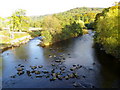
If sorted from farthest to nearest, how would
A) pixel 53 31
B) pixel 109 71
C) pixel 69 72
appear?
pixel 53 31
pixel 69 72
pixel 109 71

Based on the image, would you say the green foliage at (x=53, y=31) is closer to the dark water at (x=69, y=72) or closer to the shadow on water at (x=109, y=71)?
the dark water at (x=69, y=72)

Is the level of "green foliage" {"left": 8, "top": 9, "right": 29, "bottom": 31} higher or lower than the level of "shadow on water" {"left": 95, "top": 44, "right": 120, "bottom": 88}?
higher

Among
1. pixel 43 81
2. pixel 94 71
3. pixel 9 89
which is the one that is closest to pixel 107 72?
pixel 94 71

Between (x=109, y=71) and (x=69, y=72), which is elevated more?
(x=109, y=71)

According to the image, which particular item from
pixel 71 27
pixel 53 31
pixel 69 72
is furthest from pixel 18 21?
pixel 69 72

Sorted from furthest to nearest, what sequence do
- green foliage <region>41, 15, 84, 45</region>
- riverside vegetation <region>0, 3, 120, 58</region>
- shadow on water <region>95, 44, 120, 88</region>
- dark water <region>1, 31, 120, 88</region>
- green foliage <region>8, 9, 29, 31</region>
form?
green foliage <region>8, 9, 29, 31</region>, green foliage <region>41, 15, 84, 45</region>, riverside vegetation <region>0, 3, 120, 58</region>, dark water <region>1, 31, 120, 88</region>, shadow on water <region>95, 44, 120, 88</region>

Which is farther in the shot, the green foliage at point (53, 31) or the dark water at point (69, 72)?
the green foliage at point (53, 31)

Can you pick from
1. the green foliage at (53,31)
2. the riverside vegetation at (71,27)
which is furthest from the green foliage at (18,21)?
the green foliage at (53,31)

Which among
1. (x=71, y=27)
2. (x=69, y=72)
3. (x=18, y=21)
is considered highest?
(x=18, y=21)

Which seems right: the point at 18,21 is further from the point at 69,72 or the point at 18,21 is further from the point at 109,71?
the point at 109,71

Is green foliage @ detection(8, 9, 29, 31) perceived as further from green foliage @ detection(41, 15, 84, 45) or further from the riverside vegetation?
green foliage @ detection(41, 15, 84, 45)

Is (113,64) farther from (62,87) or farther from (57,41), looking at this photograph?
(57,41)

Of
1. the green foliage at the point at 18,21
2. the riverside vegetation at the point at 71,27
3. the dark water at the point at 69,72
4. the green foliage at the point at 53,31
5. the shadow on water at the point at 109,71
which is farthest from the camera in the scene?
the green foliage at the point at 18,21

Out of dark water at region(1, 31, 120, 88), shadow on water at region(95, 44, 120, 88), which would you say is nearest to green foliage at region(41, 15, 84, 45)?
dark water at region(1, 31, 120, 88)
